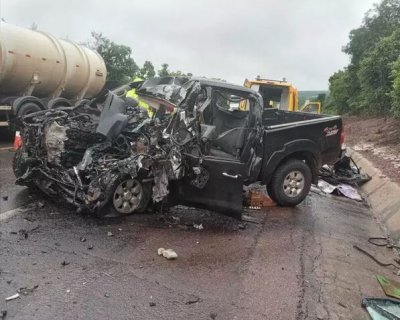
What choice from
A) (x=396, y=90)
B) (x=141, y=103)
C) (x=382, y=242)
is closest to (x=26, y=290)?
(x=141, y=103)

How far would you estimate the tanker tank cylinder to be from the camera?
35.2ft

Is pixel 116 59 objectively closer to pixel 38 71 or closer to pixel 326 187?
pixel 38 71

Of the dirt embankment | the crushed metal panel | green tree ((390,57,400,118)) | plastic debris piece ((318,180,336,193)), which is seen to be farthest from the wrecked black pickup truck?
green tree ((390,57,400,118))

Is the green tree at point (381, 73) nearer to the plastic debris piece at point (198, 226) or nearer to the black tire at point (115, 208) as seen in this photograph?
the plastic debris piece at point (198, 226)

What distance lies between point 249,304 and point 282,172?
3.60 meters

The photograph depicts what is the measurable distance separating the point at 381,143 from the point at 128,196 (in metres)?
11.9

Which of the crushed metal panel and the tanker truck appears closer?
the crushed metal panel

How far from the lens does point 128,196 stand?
5.69 metres

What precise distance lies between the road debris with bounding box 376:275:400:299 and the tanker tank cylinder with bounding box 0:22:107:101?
9.29m

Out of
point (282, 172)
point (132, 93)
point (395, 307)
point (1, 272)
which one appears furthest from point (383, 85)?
point (1, 272)

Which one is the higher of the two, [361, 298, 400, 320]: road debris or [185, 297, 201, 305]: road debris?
[185, 297, 201, 305]: road debris

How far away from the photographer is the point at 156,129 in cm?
569

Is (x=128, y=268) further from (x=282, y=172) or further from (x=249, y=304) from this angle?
(x=282, y=172)

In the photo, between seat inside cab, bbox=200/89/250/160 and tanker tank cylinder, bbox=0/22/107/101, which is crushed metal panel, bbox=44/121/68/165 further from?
tanker tank cylinder, bbox=0/22/107/101
